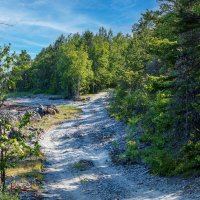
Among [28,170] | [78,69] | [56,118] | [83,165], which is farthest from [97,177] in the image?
[78,69]

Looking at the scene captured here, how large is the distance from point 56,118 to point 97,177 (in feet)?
130

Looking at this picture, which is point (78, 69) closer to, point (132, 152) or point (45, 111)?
point (45, 111)

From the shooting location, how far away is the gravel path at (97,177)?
2034 centimetres

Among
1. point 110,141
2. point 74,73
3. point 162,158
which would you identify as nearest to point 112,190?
point 162,158

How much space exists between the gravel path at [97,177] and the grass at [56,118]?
9.66m

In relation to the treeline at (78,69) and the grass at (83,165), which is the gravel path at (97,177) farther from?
the treeline at (78,69)

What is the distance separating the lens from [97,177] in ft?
87.0

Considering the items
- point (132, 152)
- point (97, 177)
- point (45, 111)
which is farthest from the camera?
point (45, 111)

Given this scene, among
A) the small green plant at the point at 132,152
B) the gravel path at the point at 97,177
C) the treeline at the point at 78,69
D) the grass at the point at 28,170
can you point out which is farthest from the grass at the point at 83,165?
the treeline at the point at 78,69

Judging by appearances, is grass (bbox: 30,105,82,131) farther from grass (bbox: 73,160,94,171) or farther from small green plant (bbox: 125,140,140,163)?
small green plant (bbox: 125,140,140,163)

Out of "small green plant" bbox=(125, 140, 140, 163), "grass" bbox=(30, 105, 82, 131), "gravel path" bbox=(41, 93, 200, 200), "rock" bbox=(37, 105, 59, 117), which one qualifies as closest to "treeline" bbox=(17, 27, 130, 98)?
"grass" bbox=(30, 105, 82, 131)

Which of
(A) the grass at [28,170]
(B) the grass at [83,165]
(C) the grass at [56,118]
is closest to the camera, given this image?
(A) the grass at [28,170]

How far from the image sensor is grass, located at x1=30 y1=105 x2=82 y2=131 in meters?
57.1

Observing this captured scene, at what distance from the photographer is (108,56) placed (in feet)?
396
